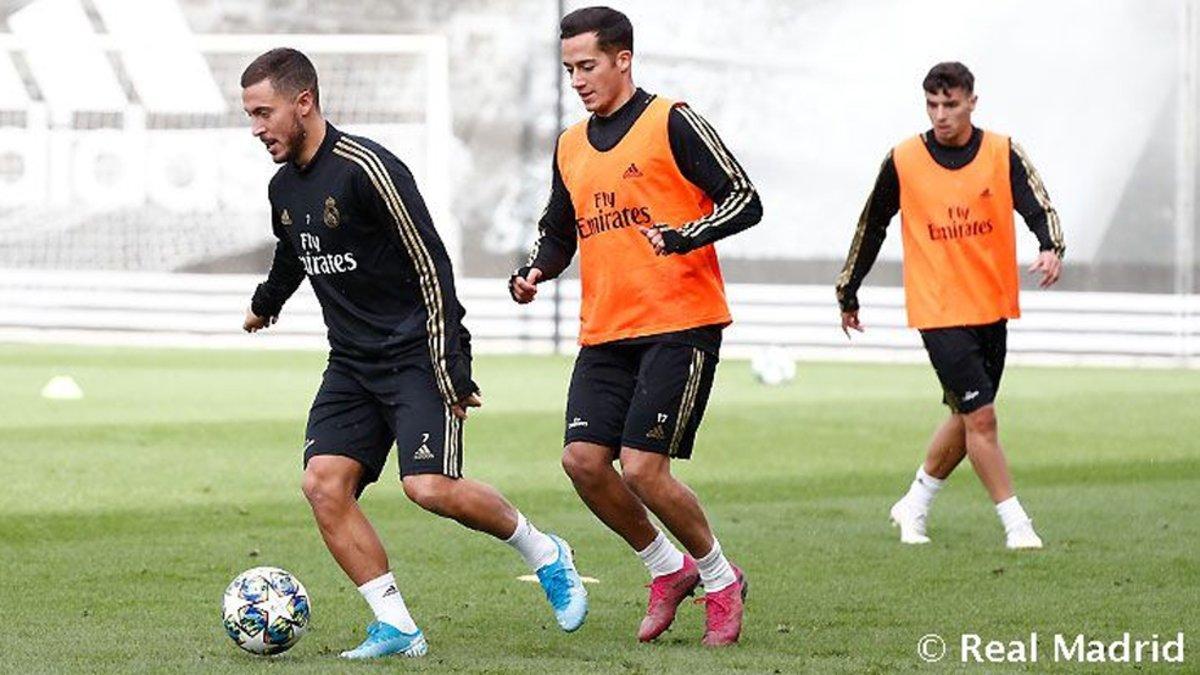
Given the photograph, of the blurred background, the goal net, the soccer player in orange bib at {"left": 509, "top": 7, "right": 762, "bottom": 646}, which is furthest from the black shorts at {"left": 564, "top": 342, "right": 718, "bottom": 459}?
the goal net

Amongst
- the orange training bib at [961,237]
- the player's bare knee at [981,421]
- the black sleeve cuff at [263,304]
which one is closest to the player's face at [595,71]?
the black sleeve cuff at [263,304]

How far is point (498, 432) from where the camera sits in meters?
16.3

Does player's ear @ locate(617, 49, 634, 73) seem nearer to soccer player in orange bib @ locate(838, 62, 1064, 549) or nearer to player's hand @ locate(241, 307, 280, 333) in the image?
player's hand @ locate(241, 307, 280, 333)

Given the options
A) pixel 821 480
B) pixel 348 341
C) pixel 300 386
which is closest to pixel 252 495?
pixel 821 480

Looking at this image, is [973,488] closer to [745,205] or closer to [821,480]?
[821,480]

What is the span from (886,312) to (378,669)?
67.0 ft

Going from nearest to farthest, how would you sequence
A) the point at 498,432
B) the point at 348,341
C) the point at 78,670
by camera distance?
the point at 78,670
the point at 348,341
the point at 498,432

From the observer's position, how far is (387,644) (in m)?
7.33

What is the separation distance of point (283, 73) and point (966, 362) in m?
4.26

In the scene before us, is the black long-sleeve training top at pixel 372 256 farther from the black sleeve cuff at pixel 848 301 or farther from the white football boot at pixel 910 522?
the white football boot at pixel 910 522

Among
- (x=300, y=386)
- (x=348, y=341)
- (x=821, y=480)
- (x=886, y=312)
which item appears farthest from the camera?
(x=886, y=312)

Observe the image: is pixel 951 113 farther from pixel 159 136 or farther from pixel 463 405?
pixel 159 136

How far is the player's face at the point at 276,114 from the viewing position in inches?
288

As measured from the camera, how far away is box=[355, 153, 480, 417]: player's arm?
7332 millimetres
